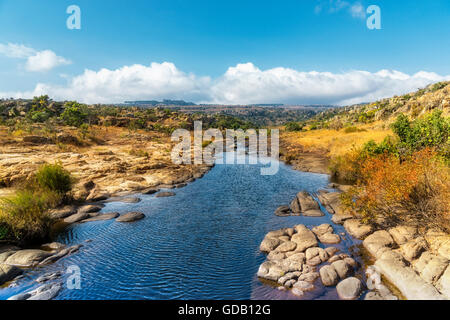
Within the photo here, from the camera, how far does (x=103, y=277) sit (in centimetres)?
1233

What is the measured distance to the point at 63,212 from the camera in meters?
20.5

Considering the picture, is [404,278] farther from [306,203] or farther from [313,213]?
[306,203]

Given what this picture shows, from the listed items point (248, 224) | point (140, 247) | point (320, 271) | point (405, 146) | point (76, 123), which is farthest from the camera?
point (76, 123)

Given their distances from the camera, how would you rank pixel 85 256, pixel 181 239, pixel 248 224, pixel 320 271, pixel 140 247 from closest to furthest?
pixel 320 271 < pixel 85 256 < pixel 140 247 < pixel 181 239 < pixel 248 224

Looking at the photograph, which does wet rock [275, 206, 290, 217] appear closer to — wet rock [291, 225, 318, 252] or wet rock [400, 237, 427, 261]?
→ wet rock [291, 225, 318, 252]

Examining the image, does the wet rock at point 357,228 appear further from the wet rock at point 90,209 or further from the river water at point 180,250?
the wet rock at point 90,209

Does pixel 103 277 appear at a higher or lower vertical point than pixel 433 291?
lower

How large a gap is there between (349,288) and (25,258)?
1675 centimetres

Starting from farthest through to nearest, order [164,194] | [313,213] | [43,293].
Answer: [164,194], [313,213], [43,293]

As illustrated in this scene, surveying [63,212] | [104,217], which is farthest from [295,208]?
[63,212]

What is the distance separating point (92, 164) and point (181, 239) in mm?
25179

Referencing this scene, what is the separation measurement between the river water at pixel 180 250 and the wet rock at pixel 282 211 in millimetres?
591
